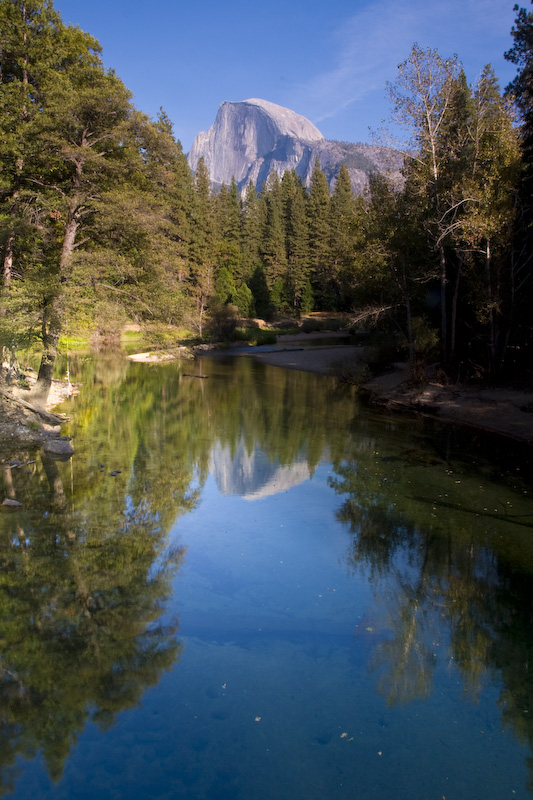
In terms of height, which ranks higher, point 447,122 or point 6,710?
point 447,122

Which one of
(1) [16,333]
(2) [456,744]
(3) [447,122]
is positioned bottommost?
(2) [456,744]

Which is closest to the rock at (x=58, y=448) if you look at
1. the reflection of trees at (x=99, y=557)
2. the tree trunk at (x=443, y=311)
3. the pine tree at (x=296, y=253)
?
the reflection of trees at (x=99, y=557)

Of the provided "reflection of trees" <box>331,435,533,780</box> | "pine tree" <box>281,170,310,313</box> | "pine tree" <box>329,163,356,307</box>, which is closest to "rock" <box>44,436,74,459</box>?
"reflection of trees" <box>331,435,533,780</box>

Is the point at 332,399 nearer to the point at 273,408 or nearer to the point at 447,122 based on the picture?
the point at 273,408

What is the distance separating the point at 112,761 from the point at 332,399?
18316 mm

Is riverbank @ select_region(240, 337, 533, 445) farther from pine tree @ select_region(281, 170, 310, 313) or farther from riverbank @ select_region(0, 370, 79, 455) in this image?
pine tree @ select_region(281, 170, 310, 313)

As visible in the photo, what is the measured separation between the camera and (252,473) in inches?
473

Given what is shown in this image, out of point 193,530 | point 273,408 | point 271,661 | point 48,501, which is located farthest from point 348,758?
point 273,408

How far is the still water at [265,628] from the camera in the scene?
4328 millimetres

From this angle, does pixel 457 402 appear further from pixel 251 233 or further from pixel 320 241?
pixel 251 233

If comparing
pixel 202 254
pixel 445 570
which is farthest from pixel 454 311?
pixel 202 254

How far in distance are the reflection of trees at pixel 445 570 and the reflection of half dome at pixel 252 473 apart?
96 cm

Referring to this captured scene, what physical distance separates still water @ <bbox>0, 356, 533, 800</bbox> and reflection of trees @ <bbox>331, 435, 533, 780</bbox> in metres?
0.03

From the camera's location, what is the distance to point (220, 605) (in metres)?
6.73
